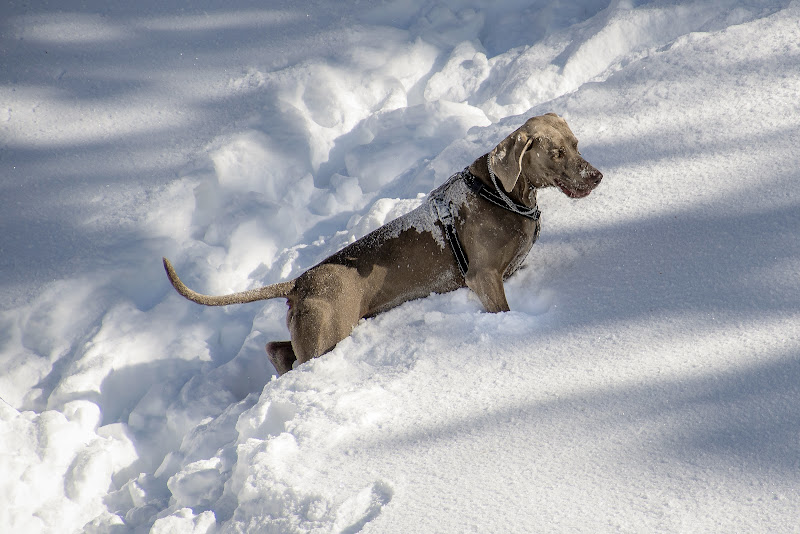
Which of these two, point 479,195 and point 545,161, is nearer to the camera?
point 545,161

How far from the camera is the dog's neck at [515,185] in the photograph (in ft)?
11.2

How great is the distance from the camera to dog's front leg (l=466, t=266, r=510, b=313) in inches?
129

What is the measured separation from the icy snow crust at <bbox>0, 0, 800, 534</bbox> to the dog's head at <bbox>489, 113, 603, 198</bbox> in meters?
0.33

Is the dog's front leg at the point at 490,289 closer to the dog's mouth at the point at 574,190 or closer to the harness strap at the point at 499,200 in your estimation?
the harness strap at the point at 499,200

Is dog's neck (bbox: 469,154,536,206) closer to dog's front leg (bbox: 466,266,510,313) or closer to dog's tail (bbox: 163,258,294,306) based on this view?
dog's front leg (bbox: 466,266,510,313)

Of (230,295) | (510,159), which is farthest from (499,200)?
(230,295)

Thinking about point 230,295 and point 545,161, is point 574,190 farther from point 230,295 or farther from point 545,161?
point 230,295

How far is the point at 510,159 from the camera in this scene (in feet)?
10.8

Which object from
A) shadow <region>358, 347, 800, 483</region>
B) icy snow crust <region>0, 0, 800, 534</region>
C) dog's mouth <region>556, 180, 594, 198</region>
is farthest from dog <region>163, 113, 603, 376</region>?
shadow <region>358, 347, 800, 483</region>

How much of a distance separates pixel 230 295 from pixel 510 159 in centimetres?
157

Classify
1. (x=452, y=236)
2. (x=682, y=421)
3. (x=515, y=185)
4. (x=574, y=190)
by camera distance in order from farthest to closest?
(x=452, y=236), (x=515, y=185), (x=574, y=190), (x=682, y=421)

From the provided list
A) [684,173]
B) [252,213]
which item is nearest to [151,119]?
[252,213]

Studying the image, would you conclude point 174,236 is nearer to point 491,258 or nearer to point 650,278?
point 491,258

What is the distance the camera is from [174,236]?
4.55 m
